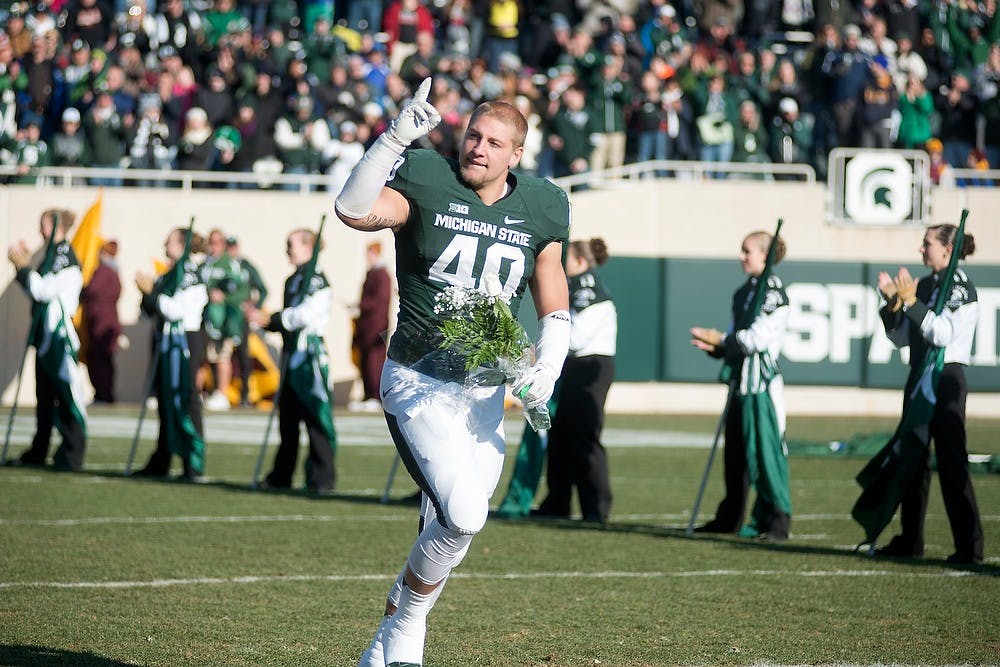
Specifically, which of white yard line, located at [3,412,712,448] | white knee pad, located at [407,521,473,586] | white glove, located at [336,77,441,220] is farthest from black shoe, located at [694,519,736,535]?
white yard line, located at [3,412,712,448]

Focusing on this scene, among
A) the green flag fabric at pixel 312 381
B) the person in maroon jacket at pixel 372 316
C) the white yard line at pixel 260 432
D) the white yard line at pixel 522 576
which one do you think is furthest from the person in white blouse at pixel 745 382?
the person in maroon jacket at pixel 372 316

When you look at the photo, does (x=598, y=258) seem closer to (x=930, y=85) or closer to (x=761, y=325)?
(x=761, y=325)

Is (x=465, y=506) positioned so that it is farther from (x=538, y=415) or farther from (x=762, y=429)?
(x=762, y=429)

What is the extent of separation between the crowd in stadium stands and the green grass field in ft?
32.1

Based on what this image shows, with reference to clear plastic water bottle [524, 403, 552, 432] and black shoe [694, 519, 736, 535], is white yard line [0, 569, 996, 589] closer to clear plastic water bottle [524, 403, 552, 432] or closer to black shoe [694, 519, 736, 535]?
black shoe [694, 519, 736, 535]

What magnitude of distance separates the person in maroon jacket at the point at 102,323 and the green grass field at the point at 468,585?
8.33 metres

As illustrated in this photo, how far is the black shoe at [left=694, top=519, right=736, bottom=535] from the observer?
10.6 m

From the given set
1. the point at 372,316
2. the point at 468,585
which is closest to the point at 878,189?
the point at 372,316

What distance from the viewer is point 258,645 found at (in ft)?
21.2

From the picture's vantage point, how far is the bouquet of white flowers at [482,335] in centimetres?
567

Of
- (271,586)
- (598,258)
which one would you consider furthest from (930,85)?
(271,586)

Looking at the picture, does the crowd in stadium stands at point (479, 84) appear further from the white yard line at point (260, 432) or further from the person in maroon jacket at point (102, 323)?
the white yard line at point (260, 432)

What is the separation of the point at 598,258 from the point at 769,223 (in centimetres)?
1222

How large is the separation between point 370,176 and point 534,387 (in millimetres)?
993
